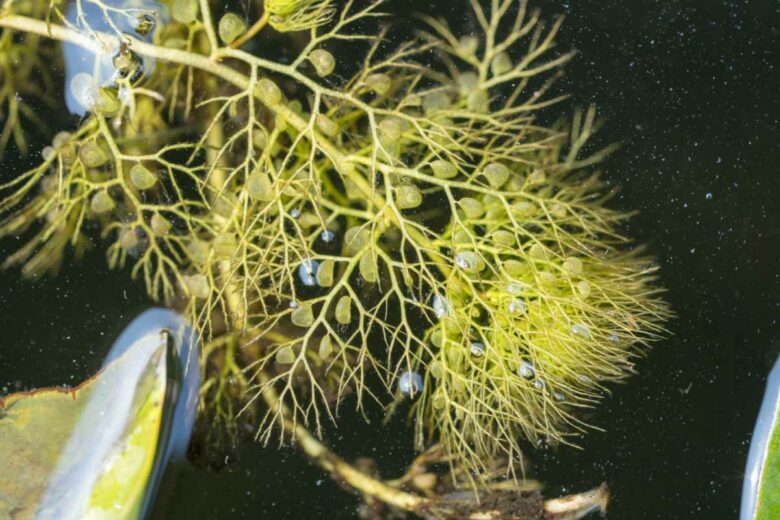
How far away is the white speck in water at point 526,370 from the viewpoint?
1203 mm

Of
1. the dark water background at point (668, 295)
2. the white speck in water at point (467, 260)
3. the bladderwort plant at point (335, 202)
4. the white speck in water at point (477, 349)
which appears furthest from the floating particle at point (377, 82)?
the white speck in water at point (477, 349)

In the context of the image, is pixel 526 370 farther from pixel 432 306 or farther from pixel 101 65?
pixel 101 65

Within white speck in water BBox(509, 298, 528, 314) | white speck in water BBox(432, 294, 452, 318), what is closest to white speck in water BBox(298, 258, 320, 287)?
white speck in water BBox(432, 294, 452, 318)

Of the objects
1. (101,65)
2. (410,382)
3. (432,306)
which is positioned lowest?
(410,382)

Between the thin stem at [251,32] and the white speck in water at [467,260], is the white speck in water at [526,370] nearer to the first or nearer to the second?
the white speck in water at [467,260]

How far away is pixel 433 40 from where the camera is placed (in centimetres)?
117

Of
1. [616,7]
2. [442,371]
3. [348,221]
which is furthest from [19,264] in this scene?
[616,7]

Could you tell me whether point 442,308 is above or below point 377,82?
below

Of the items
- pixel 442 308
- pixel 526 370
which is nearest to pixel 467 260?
pixel 442 308

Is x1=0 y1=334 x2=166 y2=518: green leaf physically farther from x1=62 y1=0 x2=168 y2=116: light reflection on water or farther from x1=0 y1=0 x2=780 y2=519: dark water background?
x1=62 y1=0 x2=168 y2=116: light reflection on water

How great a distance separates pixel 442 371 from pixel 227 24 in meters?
0.57

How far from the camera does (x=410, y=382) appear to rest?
4.03 feet

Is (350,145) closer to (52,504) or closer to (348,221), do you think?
(348,221)

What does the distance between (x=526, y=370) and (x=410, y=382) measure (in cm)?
18
